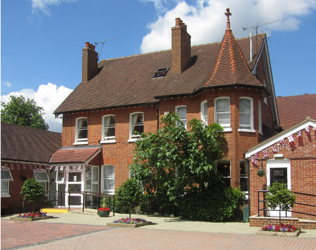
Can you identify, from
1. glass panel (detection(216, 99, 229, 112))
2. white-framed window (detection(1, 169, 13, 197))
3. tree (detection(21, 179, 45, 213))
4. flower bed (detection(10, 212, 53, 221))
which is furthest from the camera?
white-framed window (detection(1, 169, 13, 197))

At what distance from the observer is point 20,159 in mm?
20188

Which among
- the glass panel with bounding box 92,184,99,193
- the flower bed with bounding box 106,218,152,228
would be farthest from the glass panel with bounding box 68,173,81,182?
A: the flower bed with bounding box 106,218,152,228

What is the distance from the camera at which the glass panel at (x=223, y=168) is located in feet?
58.0

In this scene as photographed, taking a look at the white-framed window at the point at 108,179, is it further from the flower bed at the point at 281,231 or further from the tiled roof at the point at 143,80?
the flower bed at the point at 281,231

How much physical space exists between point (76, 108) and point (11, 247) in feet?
45.0

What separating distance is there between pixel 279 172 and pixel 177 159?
4.40 meters

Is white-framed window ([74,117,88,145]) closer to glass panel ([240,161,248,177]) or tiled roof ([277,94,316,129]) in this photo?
glass panel ([240,161,248,177])

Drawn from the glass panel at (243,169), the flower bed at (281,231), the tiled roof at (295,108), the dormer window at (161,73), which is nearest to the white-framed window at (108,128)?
the dormer window at (161,73)

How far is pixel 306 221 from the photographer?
13.4 m

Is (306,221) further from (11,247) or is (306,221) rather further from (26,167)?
(26,167)

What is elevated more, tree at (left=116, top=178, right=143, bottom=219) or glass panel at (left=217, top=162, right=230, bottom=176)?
glass panel at (left=217, top=162, right=230, bottom=176)

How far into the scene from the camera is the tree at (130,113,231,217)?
16.0m

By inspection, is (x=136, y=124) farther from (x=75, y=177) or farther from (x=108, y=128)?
(x=75, y=177)

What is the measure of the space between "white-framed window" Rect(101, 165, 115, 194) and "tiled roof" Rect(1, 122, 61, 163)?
367 cm
